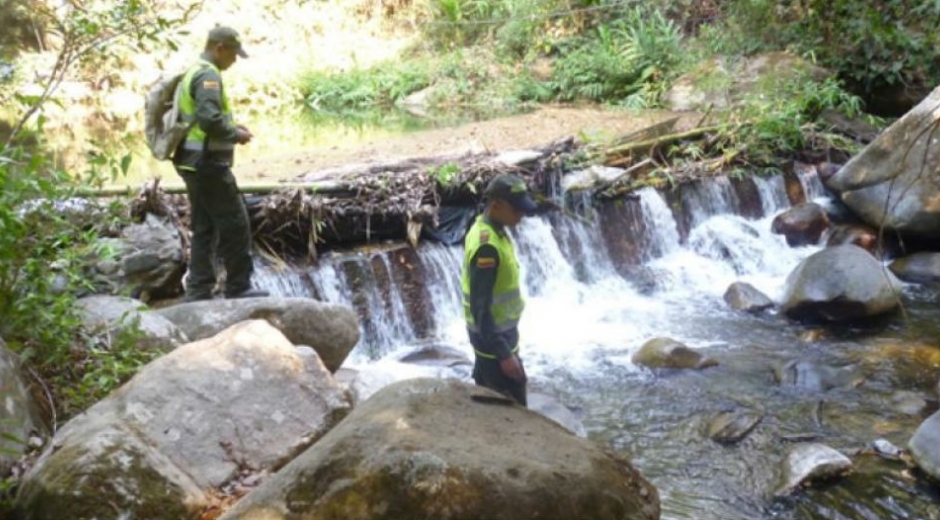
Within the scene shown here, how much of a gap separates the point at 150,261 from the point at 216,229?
0.92m

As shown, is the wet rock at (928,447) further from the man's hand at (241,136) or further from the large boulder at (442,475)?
the man's hand at (241,136)

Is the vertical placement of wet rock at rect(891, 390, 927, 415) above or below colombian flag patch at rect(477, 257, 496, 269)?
below

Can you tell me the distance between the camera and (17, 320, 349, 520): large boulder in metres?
3.15

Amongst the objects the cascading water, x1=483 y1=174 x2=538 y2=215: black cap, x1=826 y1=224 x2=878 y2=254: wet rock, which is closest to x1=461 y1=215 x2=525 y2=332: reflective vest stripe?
x1=483 y1=174 x2=538 y2=215: black cap

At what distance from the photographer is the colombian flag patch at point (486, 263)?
4.13m

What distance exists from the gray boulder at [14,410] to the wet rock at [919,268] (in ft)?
27.5

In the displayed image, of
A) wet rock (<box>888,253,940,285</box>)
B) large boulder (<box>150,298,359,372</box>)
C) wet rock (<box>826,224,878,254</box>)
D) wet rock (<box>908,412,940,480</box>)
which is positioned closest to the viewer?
wet rock (<box>908,412,940,480</box>)

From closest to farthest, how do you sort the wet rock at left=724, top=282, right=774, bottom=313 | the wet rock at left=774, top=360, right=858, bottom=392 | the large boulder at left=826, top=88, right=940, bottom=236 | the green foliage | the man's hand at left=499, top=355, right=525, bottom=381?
1. the man's hand at left=499, top=355, right=525, bottom=381
2. the wet rock at left=774, top=360, right=858, bottom=392
3. the wet rock at left=724, top=282, right=774, bottom=313
4. the large boulder at left=826, top=88, right=940, bottom=236
5. the green foliage

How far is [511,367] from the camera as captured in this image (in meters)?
4.31

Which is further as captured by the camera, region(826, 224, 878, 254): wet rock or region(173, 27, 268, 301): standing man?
region(826, 224, 878, 254): wet rock

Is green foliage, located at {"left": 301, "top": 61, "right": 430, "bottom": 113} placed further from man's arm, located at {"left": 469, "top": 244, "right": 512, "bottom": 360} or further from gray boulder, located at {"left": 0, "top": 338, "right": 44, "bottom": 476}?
gray boulder, located at {"left": 0, "top": 338, "right": 44, "bottom": 476}

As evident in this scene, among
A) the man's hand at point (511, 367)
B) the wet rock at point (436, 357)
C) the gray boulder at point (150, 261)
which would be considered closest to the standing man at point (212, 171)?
the gray boulder at point (150, 261)

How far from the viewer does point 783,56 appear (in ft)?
44.0

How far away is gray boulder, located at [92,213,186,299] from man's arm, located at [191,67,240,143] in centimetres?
144
